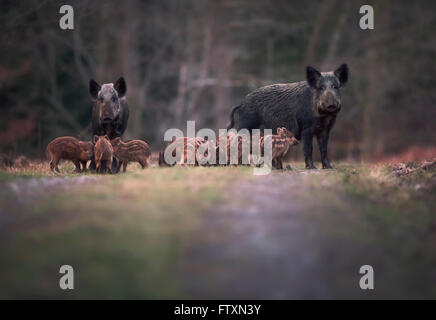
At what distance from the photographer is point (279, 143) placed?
839 centimetres

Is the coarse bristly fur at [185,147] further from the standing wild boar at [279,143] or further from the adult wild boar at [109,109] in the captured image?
the standing wild boar at [279,143]

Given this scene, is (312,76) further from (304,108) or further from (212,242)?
(212,242)

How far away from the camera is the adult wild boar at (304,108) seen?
852 centimetres

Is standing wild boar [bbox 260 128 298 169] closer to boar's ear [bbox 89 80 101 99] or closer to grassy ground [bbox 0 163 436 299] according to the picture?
grassy ground [bbox 0 163 436 299]

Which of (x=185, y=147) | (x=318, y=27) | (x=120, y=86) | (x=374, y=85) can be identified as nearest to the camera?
(x=185, y=147)

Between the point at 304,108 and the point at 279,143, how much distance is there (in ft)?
3.31

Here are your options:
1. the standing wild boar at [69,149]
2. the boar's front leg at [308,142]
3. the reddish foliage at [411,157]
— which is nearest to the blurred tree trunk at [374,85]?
the reddish foliage at [411,157]

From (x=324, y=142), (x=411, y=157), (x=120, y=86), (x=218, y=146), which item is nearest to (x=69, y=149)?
(x=120, y=86)

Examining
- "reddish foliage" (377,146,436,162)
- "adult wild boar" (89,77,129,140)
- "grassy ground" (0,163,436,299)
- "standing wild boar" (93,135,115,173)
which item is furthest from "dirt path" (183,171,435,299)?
"reddish foliage" (377,146,436,162)

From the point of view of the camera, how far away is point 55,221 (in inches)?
180

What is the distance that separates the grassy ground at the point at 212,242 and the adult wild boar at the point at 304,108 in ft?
9.93

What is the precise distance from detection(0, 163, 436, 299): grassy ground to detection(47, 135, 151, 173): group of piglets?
2017 millimetres
